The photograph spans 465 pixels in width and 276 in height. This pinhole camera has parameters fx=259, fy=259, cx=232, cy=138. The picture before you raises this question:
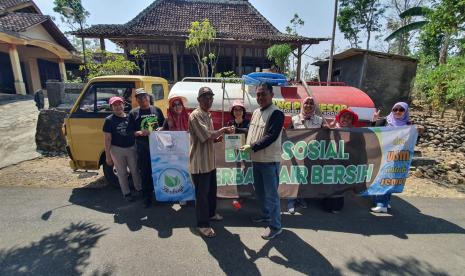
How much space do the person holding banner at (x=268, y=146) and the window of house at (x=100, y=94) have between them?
2.58 metres

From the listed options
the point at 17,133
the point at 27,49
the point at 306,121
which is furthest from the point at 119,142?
the point at 27,49

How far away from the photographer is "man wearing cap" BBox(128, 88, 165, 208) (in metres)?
3.89

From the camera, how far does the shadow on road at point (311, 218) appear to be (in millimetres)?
3568

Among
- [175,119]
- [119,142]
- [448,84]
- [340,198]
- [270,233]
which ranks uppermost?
[448,84]

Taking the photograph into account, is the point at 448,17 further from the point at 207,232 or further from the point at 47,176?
the point at 47,176

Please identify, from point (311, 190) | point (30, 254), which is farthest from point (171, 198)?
point (311, 190)

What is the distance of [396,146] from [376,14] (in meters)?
32.1

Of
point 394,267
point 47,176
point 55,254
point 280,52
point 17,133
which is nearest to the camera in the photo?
point 394,267

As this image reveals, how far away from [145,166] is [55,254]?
156cm

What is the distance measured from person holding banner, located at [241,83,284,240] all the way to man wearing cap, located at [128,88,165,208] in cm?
159

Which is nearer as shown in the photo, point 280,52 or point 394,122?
point 394,122

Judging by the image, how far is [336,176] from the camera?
397 centimetres

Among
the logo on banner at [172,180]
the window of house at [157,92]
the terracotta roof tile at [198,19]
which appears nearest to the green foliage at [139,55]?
the terracotta roof tile at [198,19]

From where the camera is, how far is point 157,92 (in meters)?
5.29
